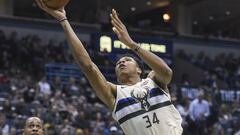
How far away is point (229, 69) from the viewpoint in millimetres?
30781

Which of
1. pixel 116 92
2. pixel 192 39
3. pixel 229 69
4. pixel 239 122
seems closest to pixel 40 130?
pixel 116 92

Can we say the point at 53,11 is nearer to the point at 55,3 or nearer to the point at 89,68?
the point at 55,3

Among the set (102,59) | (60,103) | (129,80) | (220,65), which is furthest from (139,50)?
(220,65)

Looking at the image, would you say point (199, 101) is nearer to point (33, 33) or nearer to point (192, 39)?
point (33, 33)

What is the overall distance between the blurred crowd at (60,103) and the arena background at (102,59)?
3cm

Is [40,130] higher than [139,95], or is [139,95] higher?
[139,95]

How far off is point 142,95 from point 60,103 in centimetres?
1283

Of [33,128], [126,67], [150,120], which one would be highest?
[126,67]

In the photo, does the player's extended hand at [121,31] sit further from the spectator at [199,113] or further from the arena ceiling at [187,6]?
the arena ceiling at [187,6]

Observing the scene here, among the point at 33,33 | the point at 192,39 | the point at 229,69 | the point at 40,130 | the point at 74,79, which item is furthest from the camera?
the point at 192,39

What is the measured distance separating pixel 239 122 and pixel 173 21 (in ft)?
48.9

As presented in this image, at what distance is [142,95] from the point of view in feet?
17.0

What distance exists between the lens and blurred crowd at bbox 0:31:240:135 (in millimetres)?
16391

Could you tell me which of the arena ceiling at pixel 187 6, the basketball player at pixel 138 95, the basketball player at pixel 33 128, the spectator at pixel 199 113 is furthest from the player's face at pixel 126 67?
the arena ceiling at pixel 187 6
